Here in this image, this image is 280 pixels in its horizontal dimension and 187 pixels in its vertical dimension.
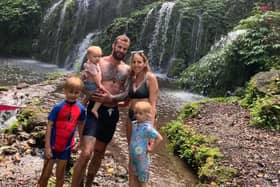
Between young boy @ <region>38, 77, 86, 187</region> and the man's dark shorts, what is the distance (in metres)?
0.17

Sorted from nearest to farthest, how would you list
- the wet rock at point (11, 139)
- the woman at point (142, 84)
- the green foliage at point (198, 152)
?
the woman at point (142, 84) < the green foliage at point (198, 152) < the wet rock at point (11, 139)

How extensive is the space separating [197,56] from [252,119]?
861cm

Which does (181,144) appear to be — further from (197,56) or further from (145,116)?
(197,56)

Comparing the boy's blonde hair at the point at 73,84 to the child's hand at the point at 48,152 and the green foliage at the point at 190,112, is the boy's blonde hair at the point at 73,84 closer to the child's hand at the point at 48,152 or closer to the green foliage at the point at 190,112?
the child's hand at the point at 48,152

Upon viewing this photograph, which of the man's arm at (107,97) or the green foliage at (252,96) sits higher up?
the man's arm at (107,97)

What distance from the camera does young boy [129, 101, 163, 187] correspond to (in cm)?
435

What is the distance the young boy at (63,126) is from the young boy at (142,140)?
636 millimetres

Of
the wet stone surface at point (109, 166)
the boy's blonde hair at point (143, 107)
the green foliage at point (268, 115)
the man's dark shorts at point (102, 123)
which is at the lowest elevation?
the wet stone surface at point (109, 166)

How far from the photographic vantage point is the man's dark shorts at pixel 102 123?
15.4 ft

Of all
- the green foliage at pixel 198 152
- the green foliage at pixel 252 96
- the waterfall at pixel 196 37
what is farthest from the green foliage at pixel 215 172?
the waterfall at pixel 196 37

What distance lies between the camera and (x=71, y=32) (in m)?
21.4

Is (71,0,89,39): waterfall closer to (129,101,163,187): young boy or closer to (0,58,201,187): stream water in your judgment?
(0,58,201,187): stream water

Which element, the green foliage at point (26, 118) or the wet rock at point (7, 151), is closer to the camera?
the wet rock at point (7, 151)

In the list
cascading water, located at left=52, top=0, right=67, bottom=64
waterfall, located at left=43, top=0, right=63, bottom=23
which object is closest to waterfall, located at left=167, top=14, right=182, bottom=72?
cascading water, located at left=52, top=0, right=67, bottom=64
